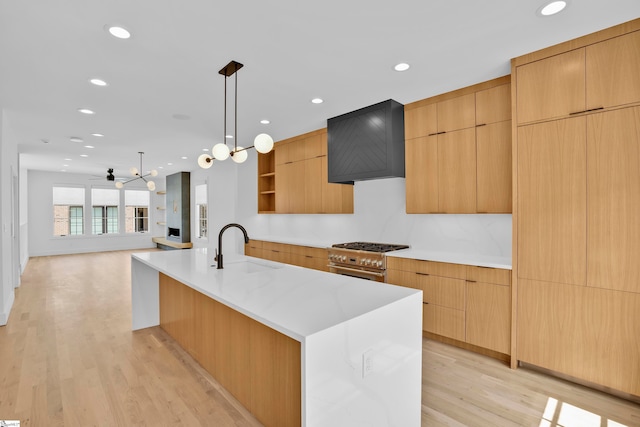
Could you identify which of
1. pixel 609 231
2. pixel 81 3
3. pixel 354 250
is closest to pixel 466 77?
pixel 609 231

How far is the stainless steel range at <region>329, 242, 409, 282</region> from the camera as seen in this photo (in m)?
3.58

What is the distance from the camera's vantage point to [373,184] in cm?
439

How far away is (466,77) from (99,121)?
4.73 meters

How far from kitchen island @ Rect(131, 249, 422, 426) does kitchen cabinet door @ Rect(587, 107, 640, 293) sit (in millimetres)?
1585

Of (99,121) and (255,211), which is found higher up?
(99,121)

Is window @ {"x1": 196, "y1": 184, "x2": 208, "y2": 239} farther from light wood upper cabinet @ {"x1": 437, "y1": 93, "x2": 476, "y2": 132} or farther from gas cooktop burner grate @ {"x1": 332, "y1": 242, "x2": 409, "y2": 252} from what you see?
light wood upper cabinet @ {"x1": 437, "y1": 93, "x2": 476, "y2": 132}

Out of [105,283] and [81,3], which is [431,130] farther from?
[105,283]

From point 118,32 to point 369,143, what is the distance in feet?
8.47

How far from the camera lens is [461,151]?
330cm

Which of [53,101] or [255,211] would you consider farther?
[255,211]

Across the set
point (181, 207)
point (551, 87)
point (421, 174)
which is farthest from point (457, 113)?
point (181, 207)

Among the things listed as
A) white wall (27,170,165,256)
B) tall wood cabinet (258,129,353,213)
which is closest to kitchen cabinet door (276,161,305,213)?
tall wood cabinet (258,129,353,213)

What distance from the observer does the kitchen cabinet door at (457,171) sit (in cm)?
323

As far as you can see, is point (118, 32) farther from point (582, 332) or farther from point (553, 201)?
point (582, 332)
